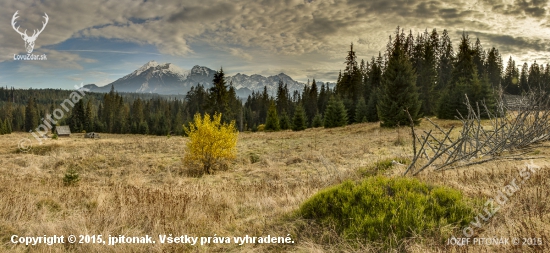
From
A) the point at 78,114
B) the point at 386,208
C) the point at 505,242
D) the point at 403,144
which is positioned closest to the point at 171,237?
the point at 386,208

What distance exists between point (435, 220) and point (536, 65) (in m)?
97.6

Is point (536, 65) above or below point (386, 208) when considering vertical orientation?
above

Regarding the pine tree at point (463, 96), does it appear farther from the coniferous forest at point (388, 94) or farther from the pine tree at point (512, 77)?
the pine tree at point (512, 77)

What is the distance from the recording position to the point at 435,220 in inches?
137

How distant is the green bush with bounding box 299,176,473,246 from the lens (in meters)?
3.29

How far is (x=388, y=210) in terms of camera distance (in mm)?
3582

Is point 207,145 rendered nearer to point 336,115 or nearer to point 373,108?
point 336,115

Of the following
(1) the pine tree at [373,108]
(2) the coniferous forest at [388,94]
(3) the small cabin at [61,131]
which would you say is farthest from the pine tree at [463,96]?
(3) the small cabin at [61,131]

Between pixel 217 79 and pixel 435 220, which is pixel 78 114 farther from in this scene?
pixel 435 220

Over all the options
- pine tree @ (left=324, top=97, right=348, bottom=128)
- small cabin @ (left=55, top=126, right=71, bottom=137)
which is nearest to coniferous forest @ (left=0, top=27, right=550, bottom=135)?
pine tree @ (left=324, top=97, right=348, bottom=128)

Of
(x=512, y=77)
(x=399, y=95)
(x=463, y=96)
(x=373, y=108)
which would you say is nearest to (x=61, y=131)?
(x=399, y=95)

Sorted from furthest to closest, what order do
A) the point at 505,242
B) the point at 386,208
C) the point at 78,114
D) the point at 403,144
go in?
1. the point at 78,114
2. the point at 403,144
3. the point at 386,208
4. the point at 505,242

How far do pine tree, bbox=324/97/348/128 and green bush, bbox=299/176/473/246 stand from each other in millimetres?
37077

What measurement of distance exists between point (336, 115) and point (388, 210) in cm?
3840
